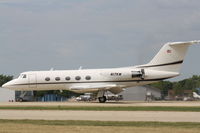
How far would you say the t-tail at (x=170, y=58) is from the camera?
46.0m

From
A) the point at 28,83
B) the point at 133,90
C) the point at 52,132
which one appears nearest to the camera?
the point at 52,132

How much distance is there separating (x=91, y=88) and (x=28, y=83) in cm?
703

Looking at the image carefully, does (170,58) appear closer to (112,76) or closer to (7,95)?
(112,76)

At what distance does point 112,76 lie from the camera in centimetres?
4691

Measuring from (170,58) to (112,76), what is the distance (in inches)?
237

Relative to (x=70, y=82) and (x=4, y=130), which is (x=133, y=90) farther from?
(x=4, y=130)

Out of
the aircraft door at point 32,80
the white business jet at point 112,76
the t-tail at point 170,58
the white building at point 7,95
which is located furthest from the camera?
the white building at point 7,95

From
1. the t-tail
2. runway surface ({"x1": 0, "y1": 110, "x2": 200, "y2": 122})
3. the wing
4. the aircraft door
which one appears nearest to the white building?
the aircraft door

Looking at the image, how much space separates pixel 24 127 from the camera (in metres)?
19.1

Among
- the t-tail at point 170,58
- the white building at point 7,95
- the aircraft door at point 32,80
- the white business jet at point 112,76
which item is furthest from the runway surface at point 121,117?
the white building at point 7,95

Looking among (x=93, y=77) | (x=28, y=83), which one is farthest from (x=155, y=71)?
(x=28, y=83)

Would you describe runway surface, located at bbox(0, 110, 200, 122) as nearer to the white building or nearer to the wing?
the wing

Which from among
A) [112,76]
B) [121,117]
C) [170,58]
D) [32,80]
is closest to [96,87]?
[112,76]

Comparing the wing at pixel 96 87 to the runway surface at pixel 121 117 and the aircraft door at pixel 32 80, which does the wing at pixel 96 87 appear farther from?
the runway surface at pixel 121 117
